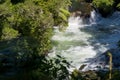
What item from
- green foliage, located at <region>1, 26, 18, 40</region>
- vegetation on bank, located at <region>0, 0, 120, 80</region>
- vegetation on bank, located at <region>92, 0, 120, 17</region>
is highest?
vegetation on bank, located at <region>0, 0, 120, 80</region>

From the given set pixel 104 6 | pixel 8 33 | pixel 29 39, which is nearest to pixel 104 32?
pixel 104 6

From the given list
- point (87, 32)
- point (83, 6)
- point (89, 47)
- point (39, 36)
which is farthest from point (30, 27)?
point (83, 6)

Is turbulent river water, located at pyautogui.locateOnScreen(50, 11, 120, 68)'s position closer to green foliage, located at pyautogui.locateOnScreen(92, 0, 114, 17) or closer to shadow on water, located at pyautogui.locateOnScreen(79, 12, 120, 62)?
shadow on water, located at pyautogui.locateOnScreen(79, 12, 120, 62)

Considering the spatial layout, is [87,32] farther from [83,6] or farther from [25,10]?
[25,10]

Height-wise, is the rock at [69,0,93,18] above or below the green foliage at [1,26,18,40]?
below

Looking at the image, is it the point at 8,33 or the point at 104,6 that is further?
the point at 104,6

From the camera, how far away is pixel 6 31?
1345cm

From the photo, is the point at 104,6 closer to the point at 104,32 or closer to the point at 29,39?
the point at 104,32

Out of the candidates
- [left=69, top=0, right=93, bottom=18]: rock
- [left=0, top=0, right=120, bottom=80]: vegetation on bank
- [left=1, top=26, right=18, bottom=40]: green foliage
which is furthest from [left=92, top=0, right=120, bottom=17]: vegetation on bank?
[left=1, top=26, right=18, bottom=40]: green foliage

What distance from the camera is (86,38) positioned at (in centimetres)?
1742

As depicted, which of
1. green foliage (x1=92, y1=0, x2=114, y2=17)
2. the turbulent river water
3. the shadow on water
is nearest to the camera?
the turbulent river water

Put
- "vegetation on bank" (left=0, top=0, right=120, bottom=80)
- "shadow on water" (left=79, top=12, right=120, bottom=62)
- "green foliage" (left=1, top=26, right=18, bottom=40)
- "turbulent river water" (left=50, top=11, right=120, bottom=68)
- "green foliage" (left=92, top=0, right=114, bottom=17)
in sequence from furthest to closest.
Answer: "green foliage" (left=92, top=0, right=114, bottom=17), "shadow on water" (left=79, top=12, right=120, bottom=62), "turbulent river water" (left=50, top=11, right=120, bottom=68), "green foliage" (left=1, top=26, right=18, bottom=40), "vegetation on bank" (left=0, top=0, right=120, bottom=80)

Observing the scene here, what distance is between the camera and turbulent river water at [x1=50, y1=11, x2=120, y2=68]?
14.4 meters

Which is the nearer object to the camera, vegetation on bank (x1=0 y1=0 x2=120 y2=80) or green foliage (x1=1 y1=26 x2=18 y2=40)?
vegetation on bank (x1=0 y1=0 x2=120 y2=80)
